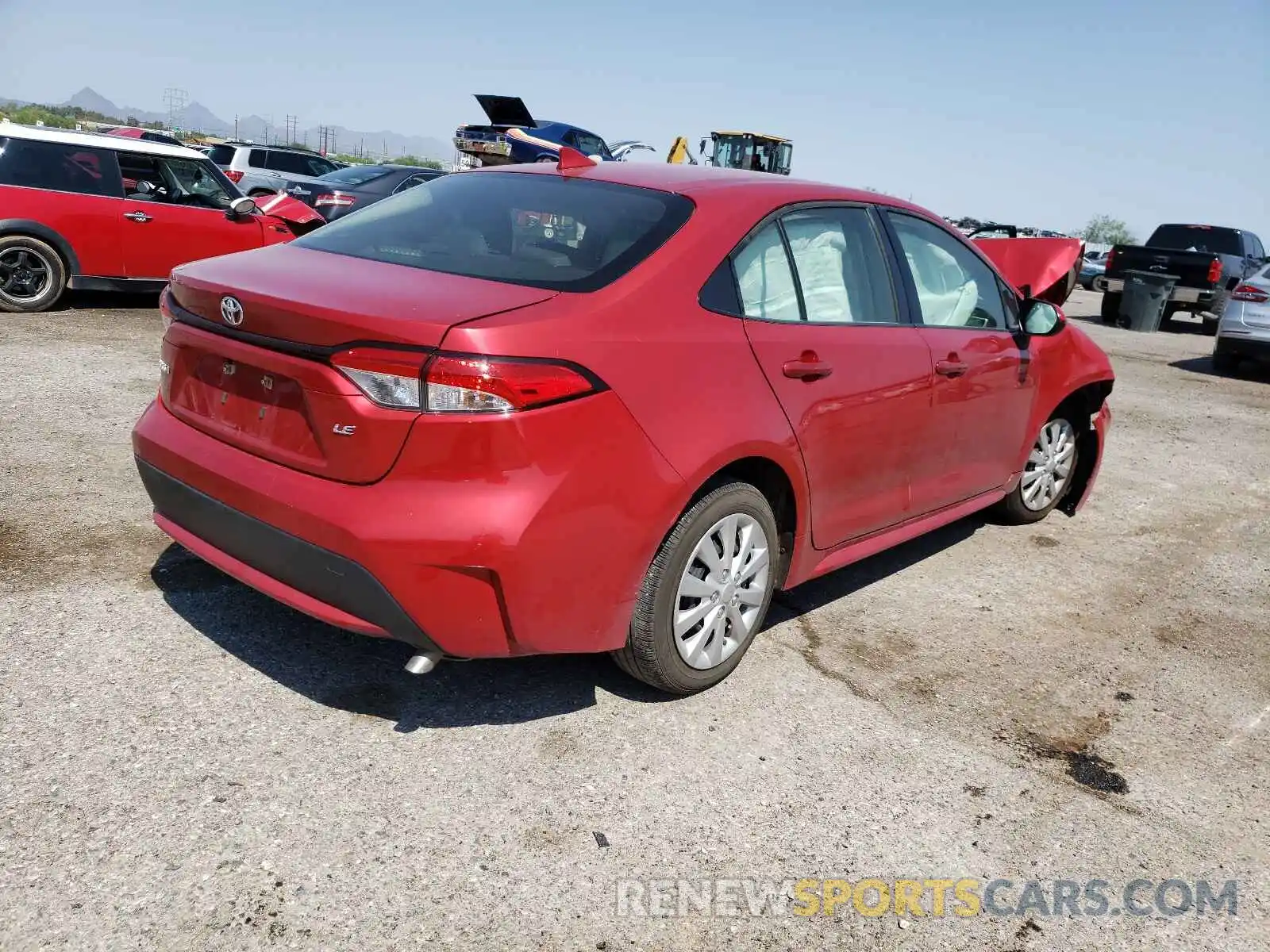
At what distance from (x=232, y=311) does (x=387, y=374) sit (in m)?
0.63

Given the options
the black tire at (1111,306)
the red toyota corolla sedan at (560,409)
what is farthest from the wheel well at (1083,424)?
the black tire at (1111,306)

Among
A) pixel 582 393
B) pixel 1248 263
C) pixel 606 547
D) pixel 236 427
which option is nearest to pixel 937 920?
pixel 606 547

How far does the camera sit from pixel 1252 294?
1177cm

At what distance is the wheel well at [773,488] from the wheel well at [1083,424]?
2.42 meters

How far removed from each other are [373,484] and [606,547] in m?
0.64

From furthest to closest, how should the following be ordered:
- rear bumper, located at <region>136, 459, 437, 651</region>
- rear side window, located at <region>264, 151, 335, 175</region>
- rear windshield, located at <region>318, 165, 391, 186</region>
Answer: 1. rear side window, located at <region>264, 151, 335, 175</region>
2. rear windshield, located at <region>318, 165, 391, 186</region>
3. rear bumper, located at <region>136, 459, 437, 651</region>

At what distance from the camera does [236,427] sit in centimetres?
293

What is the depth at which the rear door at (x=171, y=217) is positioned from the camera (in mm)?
9125

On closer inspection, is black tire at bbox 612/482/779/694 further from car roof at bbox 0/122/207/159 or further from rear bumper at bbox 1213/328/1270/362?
rear bumper at bbox 1213/328/1270/362

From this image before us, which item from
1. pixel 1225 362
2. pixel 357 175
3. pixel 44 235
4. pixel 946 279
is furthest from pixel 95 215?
pixel 1225 362

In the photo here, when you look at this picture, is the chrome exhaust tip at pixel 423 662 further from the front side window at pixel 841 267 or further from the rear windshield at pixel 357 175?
the rear windshield at pixel 357 175

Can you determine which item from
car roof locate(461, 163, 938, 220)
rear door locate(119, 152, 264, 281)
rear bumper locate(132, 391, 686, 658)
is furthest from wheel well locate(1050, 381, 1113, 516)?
rear door locate(119, 152, 264, 281)

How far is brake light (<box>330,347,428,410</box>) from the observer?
254 centimetres

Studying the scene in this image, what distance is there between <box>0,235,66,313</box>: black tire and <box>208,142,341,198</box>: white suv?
1036cm
